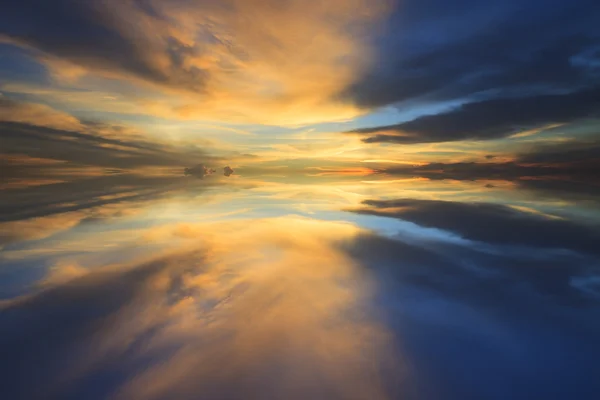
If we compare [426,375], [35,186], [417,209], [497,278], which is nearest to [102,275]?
[426,375]

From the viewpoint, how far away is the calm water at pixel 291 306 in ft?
6.80

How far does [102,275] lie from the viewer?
3.65 meters

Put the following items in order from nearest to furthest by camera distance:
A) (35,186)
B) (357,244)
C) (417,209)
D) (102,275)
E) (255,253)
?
(102,275)
(255,253)
(357,244)
(417,209)
(35,186)

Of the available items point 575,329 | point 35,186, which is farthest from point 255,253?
point 35,186

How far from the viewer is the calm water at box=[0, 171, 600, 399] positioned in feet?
6.80

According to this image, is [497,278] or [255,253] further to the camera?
[255,253]

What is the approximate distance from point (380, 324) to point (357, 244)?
2.21 m

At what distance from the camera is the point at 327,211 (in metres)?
7.46

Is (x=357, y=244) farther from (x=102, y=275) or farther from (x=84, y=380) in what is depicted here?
(x=84, y=380)

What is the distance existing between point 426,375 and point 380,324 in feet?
2.01

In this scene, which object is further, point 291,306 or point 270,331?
point 291,306

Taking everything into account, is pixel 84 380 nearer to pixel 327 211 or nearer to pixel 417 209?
pixel 327 211

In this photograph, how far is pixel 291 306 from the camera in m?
3.00

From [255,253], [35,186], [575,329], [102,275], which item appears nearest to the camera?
[575,329]
